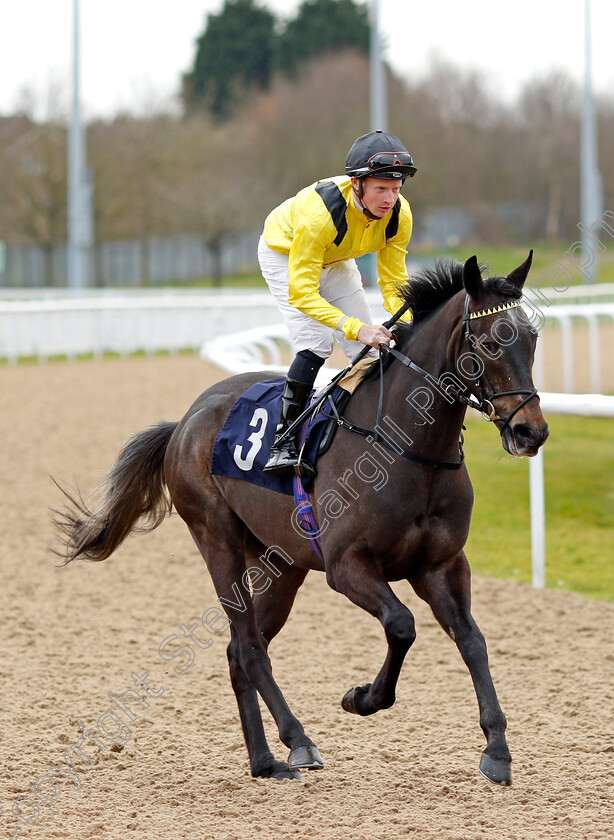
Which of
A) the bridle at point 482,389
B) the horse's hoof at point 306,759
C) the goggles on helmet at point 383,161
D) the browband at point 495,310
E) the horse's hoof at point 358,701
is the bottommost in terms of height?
the horse's hoof at point 306,759

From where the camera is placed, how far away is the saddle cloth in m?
3.41

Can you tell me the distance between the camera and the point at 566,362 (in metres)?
10.1

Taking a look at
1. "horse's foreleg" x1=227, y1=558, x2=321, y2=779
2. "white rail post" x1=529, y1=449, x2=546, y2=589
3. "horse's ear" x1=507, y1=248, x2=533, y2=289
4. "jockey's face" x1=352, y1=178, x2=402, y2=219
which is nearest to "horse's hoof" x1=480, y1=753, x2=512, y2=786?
"horse's foreleg" x1=227, y1=558, x2=321, y2=779

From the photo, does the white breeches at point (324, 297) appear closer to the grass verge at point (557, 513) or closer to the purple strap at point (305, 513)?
the purple strap at point (305, 513)

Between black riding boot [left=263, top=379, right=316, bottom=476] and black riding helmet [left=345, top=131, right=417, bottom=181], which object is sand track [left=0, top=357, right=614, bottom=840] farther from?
black riding helmet [left=345, top=131, right=417, bottom=181]

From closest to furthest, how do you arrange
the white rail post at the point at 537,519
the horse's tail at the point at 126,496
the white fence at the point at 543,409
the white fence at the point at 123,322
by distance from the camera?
the horse's tail at the point at 126,496
the white fence at the point at 543,409
the white rail post at the point at 537,519
the white fence at the point at 123,322

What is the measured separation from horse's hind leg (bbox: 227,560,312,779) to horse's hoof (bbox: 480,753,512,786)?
55 cm

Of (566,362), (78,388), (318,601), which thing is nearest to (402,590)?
(318,601)

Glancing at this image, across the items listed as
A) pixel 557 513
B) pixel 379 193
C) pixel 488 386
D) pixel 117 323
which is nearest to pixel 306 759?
pixel 488 386

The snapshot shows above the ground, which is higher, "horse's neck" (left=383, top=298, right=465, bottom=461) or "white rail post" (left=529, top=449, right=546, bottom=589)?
"horse's neck" (left=383, top=298, right=465, bottom=461)

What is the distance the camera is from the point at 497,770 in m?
2.90

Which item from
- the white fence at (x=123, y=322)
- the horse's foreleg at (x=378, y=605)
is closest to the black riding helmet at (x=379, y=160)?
the horse's foreleg at (x=378, y=605)

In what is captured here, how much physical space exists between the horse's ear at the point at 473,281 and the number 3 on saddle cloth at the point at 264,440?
1.98 ft

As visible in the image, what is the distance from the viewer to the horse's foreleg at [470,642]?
2926 millimetres
